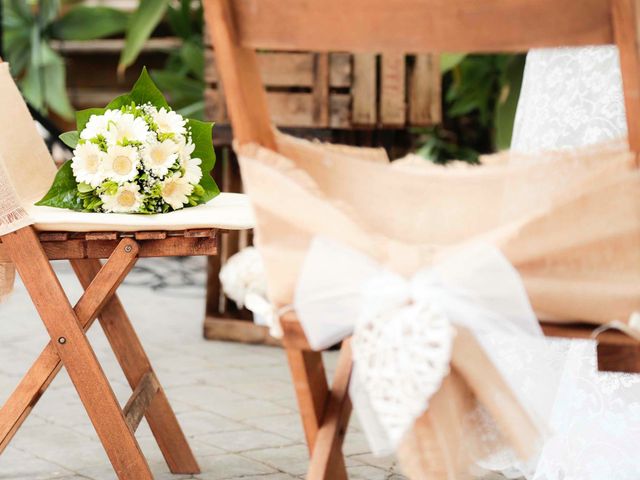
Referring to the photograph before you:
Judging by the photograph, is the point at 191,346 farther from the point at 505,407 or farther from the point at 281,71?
the point at 505,407

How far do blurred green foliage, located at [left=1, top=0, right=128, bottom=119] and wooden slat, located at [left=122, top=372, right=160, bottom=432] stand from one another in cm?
341

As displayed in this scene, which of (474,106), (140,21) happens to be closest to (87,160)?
(140,21)

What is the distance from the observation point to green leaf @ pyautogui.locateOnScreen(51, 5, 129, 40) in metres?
5.45

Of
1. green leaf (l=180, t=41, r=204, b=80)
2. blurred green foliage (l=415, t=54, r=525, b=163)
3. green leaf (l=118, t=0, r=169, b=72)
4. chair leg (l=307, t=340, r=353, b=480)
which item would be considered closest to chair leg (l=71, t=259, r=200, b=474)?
chair leg (l=307, t=340, r=353, b=480)

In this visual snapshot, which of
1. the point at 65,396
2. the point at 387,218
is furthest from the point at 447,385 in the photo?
the point at 65,396

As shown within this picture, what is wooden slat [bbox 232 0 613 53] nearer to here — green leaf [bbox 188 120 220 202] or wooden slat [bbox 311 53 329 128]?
green leaf [bbox 188 120 220 202]

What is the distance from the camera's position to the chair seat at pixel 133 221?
1771 millimetres

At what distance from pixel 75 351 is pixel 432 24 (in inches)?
36.0

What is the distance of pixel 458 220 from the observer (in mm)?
1339

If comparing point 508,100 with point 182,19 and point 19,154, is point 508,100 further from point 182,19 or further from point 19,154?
point 19,154

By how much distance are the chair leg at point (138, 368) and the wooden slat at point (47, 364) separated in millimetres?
292

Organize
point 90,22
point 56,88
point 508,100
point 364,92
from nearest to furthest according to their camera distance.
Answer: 1. point 364,92
2. point 508,100
3. point 56,88
4. point 90,22

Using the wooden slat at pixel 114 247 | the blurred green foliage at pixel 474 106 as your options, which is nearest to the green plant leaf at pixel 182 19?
the blurred green foliage at pixel 474 106

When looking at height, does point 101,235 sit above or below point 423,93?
above
